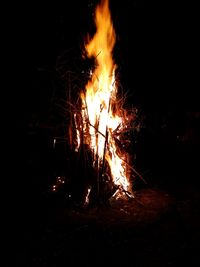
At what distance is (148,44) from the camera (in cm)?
907

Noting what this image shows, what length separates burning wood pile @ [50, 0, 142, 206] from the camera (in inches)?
229

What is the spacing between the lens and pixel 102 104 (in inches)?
233

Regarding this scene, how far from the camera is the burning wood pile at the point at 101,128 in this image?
583 centimetres

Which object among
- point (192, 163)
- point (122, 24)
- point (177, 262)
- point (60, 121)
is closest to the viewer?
point (177, 262)

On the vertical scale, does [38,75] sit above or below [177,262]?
above

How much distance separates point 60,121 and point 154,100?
9.58 ft

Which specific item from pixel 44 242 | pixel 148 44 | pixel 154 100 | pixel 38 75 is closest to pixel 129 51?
pixel 148 44

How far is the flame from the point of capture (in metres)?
5.88

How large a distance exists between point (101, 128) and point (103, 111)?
27cm

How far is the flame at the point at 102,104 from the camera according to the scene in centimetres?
588

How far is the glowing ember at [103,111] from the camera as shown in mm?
5863

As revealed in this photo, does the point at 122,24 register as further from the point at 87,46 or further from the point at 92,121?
the point at 92,121

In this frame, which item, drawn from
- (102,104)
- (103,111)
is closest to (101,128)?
(103,111)

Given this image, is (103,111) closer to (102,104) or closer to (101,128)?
(102,104)
